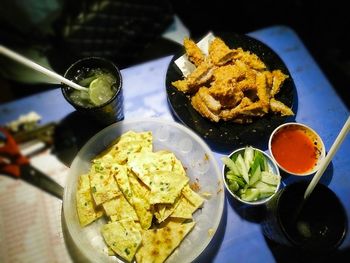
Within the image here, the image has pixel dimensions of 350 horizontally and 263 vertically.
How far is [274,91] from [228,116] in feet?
1.04

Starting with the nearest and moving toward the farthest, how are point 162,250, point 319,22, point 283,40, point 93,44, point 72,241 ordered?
point 162,250
point 72,241
point 283,40
point 93,44
point 319,22

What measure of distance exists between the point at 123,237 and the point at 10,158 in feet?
2.75

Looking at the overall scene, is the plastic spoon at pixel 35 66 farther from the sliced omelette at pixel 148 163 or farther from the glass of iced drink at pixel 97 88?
the sliced omelette at pixel 148 163

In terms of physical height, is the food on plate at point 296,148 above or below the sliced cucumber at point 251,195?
→ above

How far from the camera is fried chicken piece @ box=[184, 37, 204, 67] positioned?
6.76 feet

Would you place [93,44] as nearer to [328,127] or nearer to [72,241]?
[72,241]

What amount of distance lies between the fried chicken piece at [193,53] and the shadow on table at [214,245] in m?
0.90

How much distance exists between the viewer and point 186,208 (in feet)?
5.66

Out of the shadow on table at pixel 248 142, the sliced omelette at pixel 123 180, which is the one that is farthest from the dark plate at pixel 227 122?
the sliced omelette at pixel 123 180

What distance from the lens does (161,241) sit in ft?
5.48

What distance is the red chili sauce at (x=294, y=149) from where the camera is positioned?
181 centimetres

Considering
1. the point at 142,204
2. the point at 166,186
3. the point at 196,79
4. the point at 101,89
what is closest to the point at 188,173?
the point at 166,186

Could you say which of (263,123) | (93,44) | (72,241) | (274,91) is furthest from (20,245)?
(93,44)

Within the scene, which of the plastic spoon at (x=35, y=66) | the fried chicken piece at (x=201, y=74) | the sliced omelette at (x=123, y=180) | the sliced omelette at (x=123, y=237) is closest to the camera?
the plastic spoon at (x=35, y=66)
